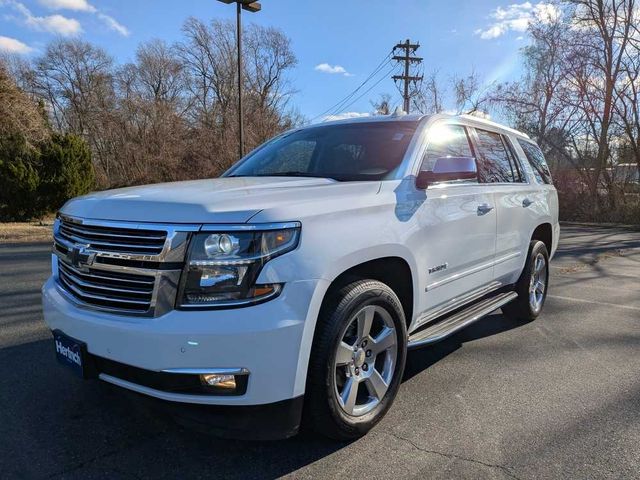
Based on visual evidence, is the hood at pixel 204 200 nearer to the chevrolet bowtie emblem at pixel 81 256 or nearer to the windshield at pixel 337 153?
the chevrolet bowtie emblem at pixel 81 256

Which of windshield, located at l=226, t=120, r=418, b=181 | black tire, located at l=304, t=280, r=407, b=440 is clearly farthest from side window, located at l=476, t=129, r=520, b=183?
black tire, located at l=304, t=280, r=407, b=440

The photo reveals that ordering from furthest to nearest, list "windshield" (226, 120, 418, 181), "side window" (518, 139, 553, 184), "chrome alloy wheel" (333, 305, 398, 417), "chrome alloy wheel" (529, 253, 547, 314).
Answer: "side window" (518, 139, 553, 184), "chrome alloy wheel" (529, 253, 547, 314), "windshield" (226, 120, 418, 181), "chrome alloy wheel" (333, 305, 398, 417)

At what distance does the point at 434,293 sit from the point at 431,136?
116 centimetres

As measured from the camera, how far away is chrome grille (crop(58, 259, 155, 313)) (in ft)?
7.84

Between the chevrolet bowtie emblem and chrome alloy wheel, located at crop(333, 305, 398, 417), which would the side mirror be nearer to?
chrome alloy wheel, located at crop(333, 305, 398, 417)

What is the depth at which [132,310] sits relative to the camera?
243 centimetres

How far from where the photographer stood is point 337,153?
396 centimetres

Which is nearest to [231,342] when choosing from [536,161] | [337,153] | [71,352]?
[71,352]

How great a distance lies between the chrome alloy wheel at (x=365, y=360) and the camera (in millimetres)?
2809

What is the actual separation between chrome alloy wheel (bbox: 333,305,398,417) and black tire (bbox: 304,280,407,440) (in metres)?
0.04

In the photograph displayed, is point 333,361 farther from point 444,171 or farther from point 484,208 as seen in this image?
point 484,208

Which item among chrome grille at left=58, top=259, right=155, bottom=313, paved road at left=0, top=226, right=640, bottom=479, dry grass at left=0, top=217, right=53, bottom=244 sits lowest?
dry grass at left=0, top=217, right=53, bottom=244

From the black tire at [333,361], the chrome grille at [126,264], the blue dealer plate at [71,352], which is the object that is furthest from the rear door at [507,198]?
the blue dealer plate at [71,352]

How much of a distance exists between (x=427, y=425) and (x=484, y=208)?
73.0 inches
